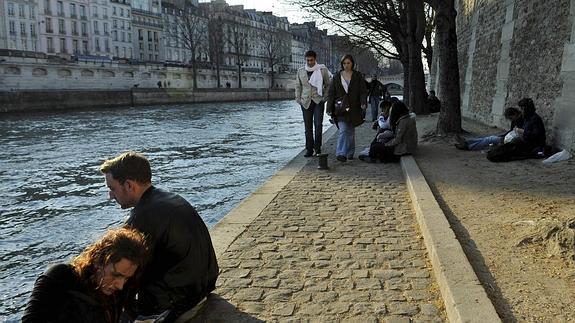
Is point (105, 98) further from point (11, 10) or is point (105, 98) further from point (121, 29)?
point (121, 29)

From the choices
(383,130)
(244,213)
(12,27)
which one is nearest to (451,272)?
(244,213)

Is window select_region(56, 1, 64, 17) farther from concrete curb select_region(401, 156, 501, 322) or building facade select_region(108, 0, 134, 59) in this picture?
concrete curb select_region(401, 156, 501, 322)

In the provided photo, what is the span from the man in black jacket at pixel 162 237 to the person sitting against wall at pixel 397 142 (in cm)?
650

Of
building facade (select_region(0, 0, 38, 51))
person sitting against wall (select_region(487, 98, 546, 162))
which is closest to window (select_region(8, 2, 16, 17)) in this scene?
building facade (select_region(0, 0, 38, 51))

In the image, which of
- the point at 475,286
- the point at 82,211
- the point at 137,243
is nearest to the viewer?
the point at 137,243

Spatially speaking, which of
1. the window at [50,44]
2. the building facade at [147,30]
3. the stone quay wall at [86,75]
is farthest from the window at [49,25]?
the stone quay wall at [86,75]

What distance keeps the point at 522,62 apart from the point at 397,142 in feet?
15.8

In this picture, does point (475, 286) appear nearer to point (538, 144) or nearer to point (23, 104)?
point (538, 144)

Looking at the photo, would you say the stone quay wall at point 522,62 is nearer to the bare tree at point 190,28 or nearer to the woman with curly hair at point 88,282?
the woman with curly hair at point 88,282

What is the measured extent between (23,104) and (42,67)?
1117 centimetres

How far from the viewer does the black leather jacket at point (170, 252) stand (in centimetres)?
298

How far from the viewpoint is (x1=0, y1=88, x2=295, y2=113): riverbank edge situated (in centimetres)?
3869

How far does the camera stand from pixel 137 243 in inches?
97.6

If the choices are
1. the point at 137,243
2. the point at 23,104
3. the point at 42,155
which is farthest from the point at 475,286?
the point at 23,104
